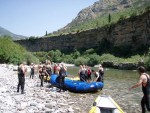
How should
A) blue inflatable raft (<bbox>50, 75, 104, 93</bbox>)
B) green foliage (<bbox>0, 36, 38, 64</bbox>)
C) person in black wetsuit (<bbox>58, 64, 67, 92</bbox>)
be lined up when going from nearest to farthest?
1. person in black wetsuit (<bbox>58, 64, 67, 92</bbox>)
2. blue inflatable raft (<bbox>50, 75, 104, 93</bbox>)
3. green foliage (<bbox>0, 36, 38, 64</bbox>)

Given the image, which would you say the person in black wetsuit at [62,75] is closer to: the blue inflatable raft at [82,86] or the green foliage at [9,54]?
the blue inflatable raft at [82,86]

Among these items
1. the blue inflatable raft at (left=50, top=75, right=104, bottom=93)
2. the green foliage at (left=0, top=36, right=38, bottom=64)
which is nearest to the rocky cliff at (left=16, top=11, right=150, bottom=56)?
the green foliage at (left=0, top=36, right=38, bottom=64)

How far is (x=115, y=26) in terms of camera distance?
3647 inches

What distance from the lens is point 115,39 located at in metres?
93.4

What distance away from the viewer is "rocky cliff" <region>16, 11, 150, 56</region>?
262ft

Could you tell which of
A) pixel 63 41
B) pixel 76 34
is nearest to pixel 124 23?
pixel 76 34

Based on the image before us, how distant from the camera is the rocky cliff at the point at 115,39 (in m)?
79.8

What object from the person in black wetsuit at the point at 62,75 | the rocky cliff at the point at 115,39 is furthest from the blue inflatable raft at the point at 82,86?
the rocky cliff at the point at 115,39

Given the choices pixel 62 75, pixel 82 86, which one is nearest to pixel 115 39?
pixel 82 86

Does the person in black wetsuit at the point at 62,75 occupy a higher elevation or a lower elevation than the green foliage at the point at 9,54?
lower

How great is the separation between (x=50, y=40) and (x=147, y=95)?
11869 centimetres

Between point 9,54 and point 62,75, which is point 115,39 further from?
point 62,75

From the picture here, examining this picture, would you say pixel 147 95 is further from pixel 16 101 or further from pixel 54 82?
pixel 54 82

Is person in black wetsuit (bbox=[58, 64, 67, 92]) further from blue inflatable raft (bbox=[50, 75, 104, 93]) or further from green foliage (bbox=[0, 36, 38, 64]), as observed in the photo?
green foliage (bbox=[0, 36, 38, 64])
